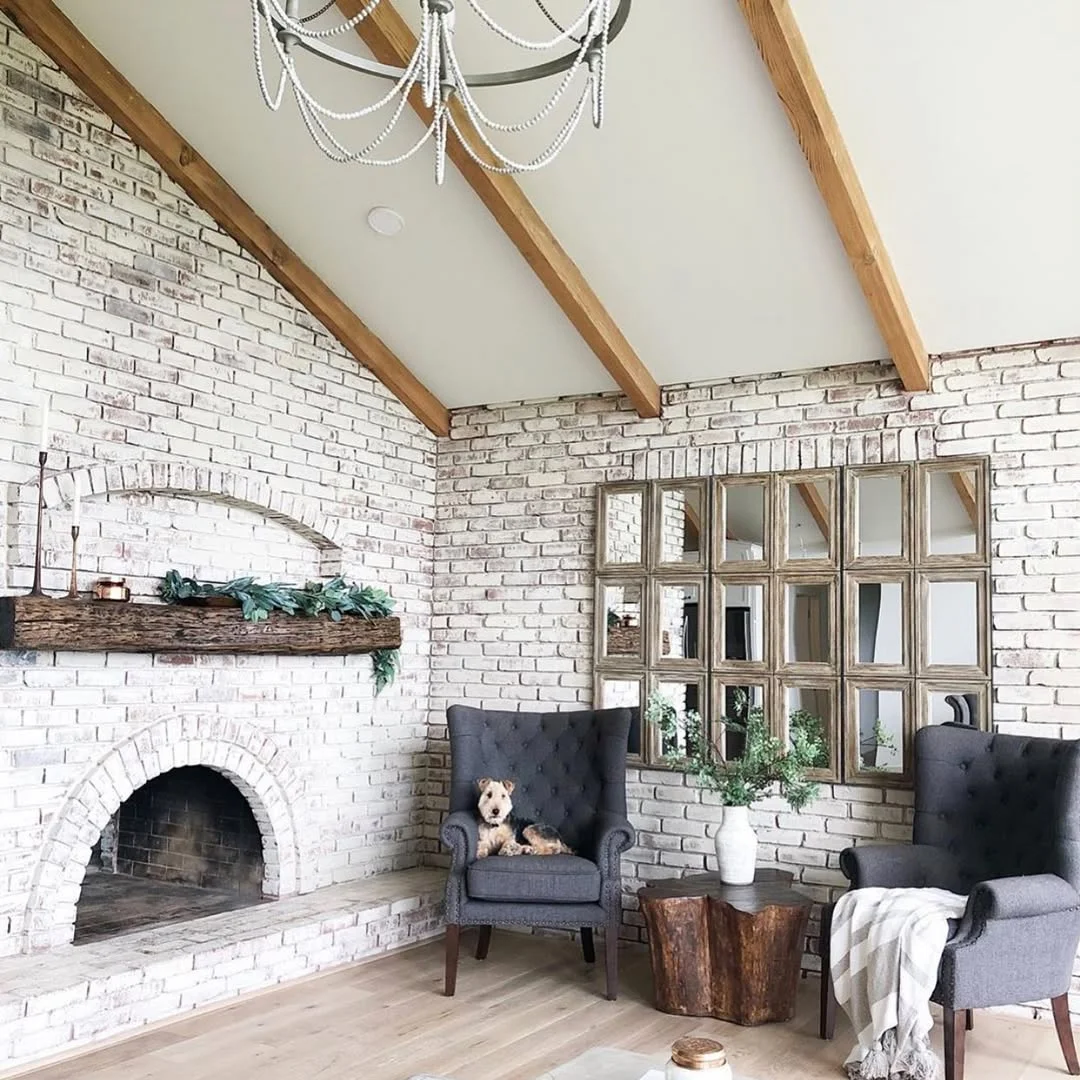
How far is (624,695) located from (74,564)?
256cm

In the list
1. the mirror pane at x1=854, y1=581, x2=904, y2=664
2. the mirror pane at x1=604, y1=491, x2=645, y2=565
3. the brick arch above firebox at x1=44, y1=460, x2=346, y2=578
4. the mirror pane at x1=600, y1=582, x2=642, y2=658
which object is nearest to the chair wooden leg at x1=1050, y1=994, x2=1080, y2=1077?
the mirror pane at x1=854, y1=581, x2=904, y2=664

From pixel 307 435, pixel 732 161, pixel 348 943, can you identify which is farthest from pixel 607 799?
pixel 732 161

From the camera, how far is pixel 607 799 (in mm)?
5047

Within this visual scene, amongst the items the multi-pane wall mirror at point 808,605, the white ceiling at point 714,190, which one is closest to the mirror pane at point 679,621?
the multi-pane wall mirror at point 808,605

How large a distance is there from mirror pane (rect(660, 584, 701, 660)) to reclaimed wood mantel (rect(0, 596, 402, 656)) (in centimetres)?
126

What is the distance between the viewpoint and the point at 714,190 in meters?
4.30

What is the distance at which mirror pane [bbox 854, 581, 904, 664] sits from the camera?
486cm

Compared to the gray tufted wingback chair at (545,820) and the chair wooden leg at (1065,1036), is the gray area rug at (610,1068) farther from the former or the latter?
the chair wooden leg at (1065,1036)

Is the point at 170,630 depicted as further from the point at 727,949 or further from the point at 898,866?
the point at 898,866

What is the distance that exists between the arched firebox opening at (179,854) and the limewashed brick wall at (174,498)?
0.65 ft

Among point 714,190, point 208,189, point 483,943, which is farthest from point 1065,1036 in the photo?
point 208,189

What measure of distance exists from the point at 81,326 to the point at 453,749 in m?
2.32

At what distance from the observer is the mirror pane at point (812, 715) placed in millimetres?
4957

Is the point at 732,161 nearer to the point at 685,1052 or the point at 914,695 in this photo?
the point at 914,695
